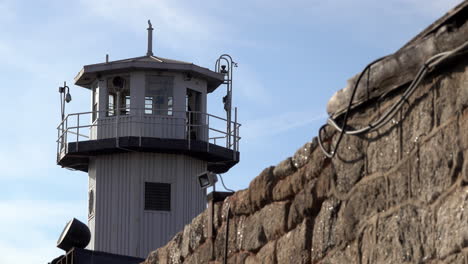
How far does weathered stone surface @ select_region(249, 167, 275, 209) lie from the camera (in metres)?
7.57

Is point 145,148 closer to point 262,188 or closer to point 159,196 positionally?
point 159,196

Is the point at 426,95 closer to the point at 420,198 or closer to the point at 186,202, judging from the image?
the point at 420,198

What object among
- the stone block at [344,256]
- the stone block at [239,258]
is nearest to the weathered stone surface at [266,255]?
the stone block at [239,258]

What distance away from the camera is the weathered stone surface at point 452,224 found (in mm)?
5066

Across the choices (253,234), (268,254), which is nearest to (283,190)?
(268,254)

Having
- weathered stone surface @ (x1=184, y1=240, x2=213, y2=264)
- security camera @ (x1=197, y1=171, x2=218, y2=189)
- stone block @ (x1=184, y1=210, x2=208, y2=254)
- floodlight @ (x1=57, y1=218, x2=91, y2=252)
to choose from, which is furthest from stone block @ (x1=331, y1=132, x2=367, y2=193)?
floodlight @ (x1=57, y1=218, x2=91, y2=252)

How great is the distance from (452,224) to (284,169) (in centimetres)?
229

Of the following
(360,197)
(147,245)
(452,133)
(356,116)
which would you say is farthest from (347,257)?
(147,245)

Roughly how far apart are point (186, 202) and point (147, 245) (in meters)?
1.42

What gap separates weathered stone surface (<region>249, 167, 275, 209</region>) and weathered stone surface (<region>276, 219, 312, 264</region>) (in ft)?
1.42

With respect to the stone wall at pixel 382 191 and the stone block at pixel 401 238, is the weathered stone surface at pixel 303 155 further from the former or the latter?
the stone block at pixel 401 238

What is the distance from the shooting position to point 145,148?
2556 cm

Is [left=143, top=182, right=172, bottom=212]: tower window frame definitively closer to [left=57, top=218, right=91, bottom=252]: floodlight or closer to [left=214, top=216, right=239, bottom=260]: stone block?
[left=57, top=218, right=91, bottom=252]: floodlight

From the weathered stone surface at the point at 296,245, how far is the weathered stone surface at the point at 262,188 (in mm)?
433
